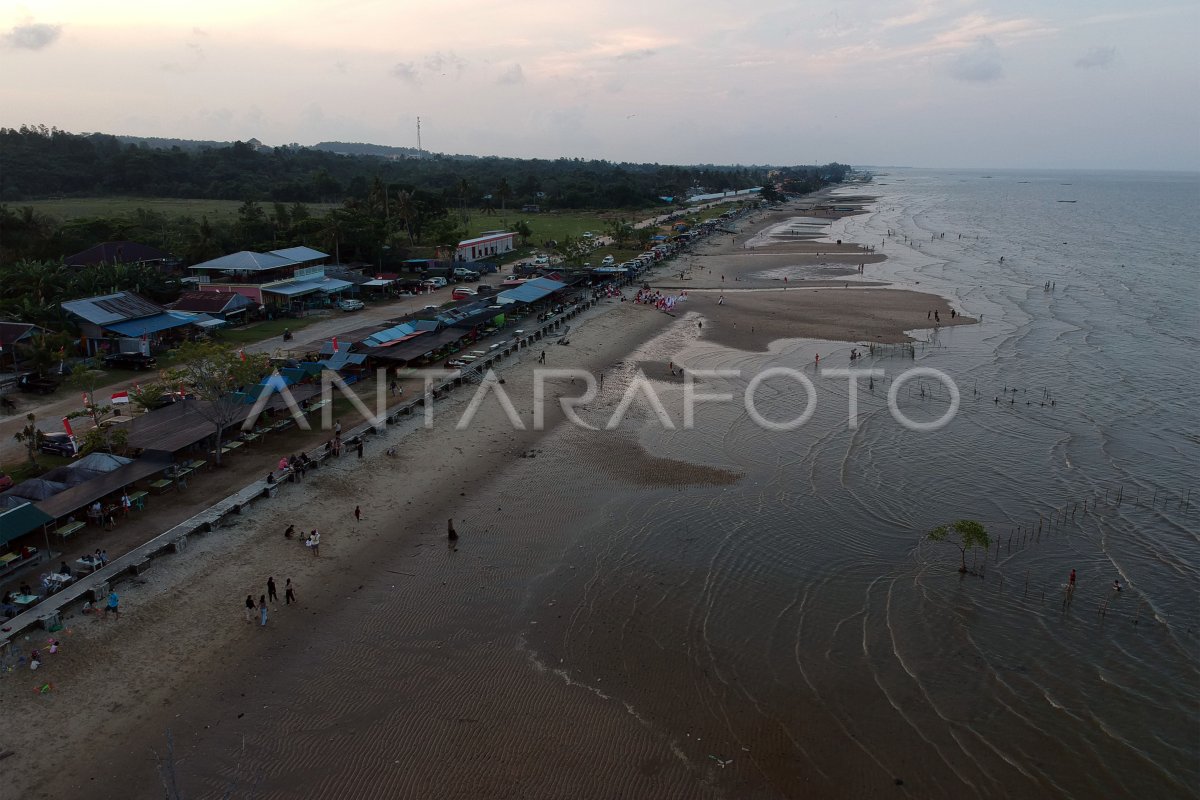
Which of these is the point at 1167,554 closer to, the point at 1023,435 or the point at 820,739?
the point at 1023,435

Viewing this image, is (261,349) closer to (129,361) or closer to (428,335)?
(129,361)

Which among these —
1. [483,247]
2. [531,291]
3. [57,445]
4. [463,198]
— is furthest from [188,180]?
[57,445]

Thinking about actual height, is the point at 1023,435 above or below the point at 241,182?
below

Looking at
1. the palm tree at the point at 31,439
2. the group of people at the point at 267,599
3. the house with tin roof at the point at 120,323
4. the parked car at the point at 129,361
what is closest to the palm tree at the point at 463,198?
the house with tin roof at the point at 120,323

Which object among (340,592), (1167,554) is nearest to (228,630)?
(340,592)

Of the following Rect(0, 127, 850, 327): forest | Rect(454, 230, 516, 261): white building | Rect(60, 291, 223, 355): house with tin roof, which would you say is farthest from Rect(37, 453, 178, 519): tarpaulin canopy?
Rect(454, 230, 516, 261): white building
